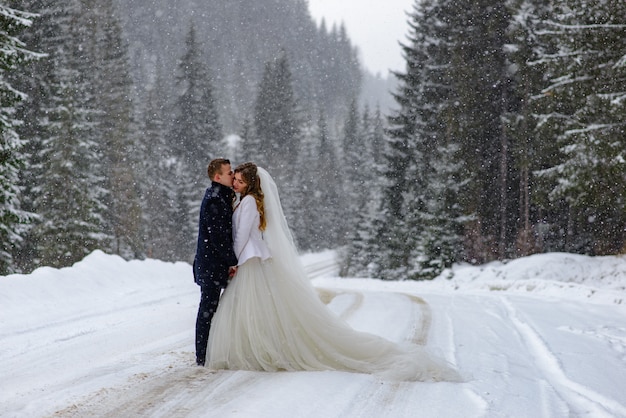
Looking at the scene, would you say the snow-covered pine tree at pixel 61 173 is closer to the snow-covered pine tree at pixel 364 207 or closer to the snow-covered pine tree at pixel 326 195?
the snow-covered pine tree at pixel 364 207

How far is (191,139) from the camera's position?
168ft

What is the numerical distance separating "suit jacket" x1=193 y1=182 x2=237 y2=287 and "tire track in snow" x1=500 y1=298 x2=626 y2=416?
3607mm

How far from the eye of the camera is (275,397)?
190 inches

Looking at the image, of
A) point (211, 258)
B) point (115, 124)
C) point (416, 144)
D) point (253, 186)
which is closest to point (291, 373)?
point (211, 258)

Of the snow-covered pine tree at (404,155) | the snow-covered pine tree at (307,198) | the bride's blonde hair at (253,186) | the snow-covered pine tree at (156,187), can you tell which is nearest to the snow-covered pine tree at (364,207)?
the snow-covered pine tree at (404,155)

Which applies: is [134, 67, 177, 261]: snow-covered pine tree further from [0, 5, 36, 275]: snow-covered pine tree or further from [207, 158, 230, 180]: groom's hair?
[207, 158, 230, 180]: groom's hair

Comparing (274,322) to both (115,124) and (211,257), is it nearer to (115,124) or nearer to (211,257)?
(211,257)

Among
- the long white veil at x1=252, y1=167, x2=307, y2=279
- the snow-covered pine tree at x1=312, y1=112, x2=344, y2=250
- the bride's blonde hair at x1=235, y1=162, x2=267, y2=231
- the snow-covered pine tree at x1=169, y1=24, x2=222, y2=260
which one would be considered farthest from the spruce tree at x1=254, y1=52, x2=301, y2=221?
the bride's blonde hair at x1=235, y1=162, x2=267, y2=231

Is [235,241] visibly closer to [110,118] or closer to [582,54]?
[582,54]

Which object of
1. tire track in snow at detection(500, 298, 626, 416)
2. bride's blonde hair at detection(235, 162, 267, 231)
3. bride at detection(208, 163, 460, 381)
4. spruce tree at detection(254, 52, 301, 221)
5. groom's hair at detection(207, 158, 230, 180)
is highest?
spruce tree at detection(254, 52, 301, 221)

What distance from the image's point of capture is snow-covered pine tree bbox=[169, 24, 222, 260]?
46844 millimetres

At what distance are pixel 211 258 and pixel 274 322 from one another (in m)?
1.00

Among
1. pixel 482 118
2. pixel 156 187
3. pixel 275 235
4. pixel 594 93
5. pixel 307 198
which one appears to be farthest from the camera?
pixel 307 198

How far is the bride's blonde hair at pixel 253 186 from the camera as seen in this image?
250 inches
